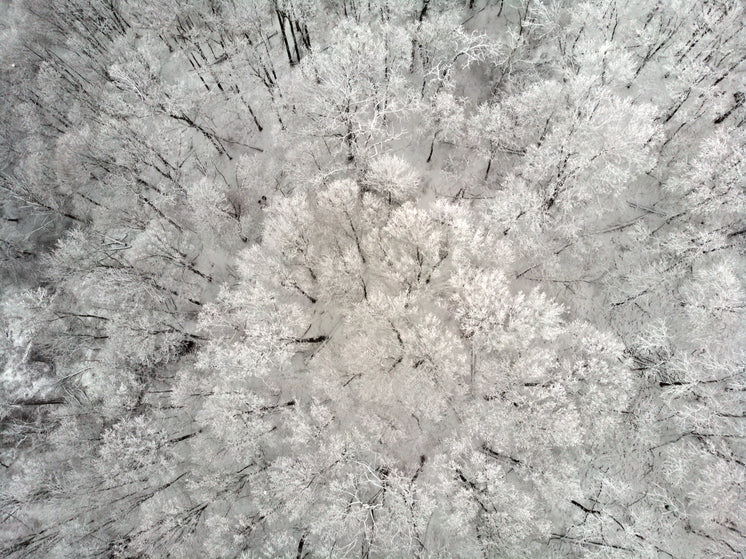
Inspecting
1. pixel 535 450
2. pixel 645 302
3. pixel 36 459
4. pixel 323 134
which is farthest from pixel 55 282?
pixel 645 302

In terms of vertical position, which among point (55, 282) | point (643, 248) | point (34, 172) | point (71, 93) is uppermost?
point (71, 93)

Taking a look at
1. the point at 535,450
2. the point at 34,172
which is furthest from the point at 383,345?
the point at 34,172

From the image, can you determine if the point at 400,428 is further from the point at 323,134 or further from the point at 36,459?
the point at 36,459

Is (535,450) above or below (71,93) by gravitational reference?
below

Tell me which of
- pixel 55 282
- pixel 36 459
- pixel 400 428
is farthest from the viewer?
pixel 55 282

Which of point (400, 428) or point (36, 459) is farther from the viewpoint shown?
point (36, 459)

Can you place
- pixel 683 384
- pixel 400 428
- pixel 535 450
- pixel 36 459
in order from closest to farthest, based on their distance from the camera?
pixel 683 384
pixel 535 450
pixel 400 428
pixel 36 459
